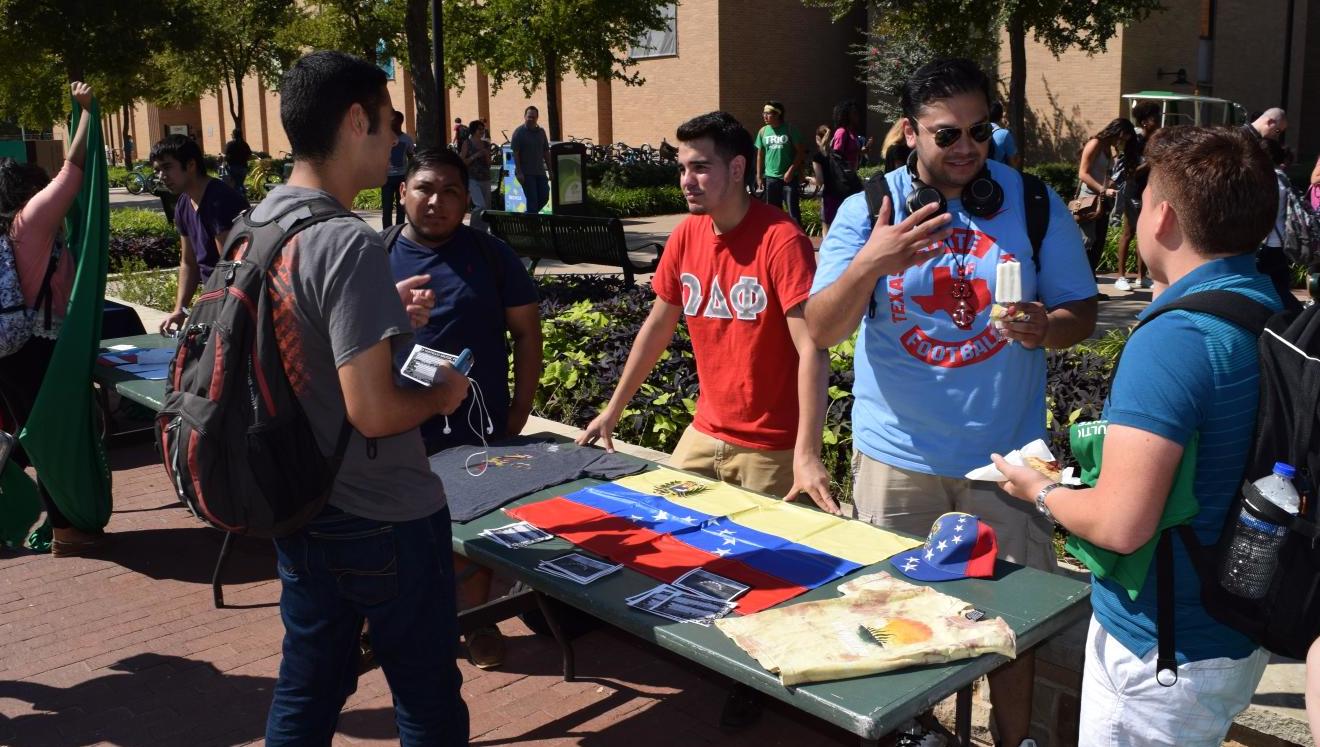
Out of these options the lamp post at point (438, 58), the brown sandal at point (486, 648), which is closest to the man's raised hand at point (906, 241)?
the brown sandal at point (486, 648)

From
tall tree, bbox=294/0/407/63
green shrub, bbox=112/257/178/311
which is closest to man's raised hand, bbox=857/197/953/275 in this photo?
green shrub, bbox=112/257/178/311

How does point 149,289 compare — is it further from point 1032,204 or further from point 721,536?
point 1032,204

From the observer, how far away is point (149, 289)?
38.4 feet

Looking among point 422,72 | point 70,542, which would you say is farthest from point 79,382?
point 422,72

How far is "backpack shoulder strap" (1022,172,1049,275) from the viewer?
324cm

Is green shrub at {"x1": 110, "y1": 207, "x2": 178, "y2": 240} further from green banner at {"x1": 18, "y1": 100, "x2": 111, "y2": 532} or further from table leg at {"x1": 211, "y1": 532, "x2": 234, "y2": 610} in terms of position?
table leg at {"x1": 211, "y1": 532, "x2": 234, "y2": 610}

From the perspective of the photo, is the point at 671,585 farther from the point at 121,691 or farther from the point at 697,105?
the point at 697,105

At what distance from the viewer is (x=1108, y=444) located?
2.19 m

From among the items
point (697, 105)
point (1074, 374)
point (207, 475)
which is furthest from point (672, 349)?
point (697, 105)

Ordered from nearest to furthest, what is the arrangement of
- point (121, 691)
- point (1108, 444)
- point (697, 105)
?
point (1108, 444) → point (121, 691) → point (697, 105)

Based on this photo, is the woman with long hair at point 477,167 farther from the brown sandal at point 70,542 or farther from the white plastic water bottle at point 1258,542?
the white plastic water bottle at point 1258,542

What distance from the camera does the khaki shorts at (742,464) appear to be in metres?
4.06

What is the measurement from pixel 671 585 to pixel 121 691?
2604 millimetres

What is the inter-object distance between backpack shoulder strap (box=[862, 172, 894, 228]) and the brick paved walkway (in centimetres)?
167
